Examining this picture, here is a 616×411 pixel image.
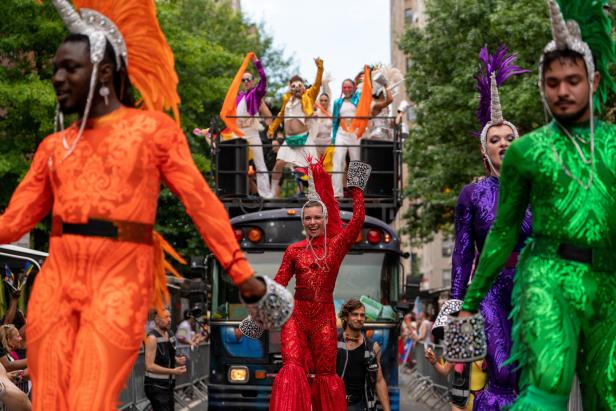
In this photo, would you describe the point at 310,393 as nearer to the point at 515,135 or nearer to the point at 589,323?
the point at 515,135

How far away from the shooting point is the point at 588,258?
5363mm

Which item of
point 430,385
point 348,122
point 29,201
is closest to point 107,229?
point 29,201

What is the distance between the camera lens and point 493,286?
25.2 ft

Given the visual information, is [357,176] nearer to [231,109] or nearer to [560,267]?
[560,267]

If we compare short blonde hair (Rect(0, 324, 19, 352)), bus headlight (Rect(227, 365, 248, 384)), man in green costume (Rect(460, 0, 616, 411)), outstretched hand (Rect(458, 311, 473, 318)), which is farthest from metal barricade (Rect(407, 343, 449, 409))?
man in green costume (Rect(460, 0, 616, 411))

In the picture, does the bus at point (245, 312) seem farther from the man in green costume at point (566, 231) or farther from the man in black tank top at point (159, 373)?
the man in green costume at point (566, 231)

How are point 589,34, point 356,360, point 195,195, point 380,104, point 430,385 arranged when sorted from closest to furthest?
1. point 195,195
2. point 589,34
3. point 356,360
4. point 380,104
5. point 430,385

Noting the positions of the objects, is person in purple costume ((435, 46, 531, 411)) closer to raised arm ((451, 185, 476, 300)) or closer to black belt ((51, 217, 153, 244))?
raised arm ((451, 185, 476, 300))

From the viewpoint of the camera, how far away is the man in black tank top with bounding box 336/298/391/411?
39.6ft

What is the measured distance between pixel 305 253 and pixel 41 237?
2022cm

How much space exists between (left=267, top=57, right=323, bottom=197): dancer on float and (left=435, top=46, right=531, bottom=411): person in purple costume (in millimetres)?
8738

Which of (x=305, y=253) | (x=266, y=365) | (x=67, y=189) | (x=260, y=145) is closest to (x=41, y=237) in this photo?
(x=260, y=145)

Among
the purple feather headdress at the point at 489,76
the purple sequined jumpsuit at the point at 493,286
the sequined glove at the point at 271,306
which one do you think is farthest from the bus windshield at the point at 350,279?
the sequined glove at the point at 271,306

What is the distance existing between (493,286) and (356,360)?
15.2 ft
